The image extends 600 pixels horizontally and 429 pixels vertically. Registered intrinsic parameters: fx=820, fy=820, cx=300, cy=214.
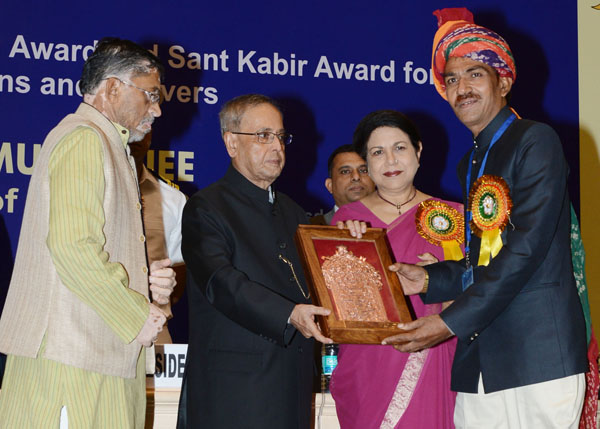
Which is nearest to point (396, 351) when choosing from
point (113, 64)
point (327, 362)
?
point (327, 362)

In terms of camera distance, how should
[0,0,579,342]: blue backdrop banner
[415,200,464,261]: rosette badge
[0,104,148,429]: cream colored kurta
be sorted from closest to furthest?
[0,104,148,429]: cream colored kurta, [415,200,464,261]: rosette badge, [0,0,579,342]: blue backdrop banner

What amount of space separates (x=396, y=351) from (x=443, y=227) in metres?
0.55

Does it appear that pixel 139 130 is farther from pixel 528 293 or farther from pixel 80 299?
pixel 528 293

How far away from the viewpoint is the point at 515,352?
8.52 ft

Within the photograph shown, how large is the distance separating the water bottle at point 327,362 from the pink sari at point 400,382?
1.10 feet

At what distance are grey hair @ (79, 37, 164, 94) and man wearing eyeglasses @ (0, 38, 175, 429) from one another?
177mm

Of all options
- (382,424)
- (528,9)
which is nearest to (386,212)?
(382,424)

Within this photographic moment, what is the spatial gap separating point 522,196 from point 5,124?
13.0 feet

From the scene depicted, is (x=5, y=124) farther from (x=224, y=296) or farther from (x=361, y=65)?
(x=224, y=296)

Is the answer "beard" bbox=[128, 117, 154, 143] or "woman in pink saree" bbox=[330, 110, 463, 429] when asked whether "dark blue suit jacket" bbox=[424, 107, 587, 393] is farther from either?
"beard" bbox=[128, 117, 154, 143]

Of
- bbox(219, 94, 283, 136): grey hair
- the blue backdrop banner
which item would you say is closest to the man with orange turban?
bbox(219, 94, 283, 136): grey hair

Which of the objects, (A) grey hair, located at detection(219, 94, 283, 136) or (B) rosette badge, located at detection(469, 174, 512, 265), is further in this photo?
(A) grey hair, located at detection(219, 94, 283, 136)

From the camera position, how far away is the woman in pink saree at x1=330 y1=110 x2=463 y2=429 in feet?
10.8

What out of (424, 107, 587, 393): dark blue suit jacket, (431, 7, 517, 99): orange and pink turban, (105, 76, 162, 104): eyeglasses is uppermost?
(431, 7, 517, 99): orange and pink turban
